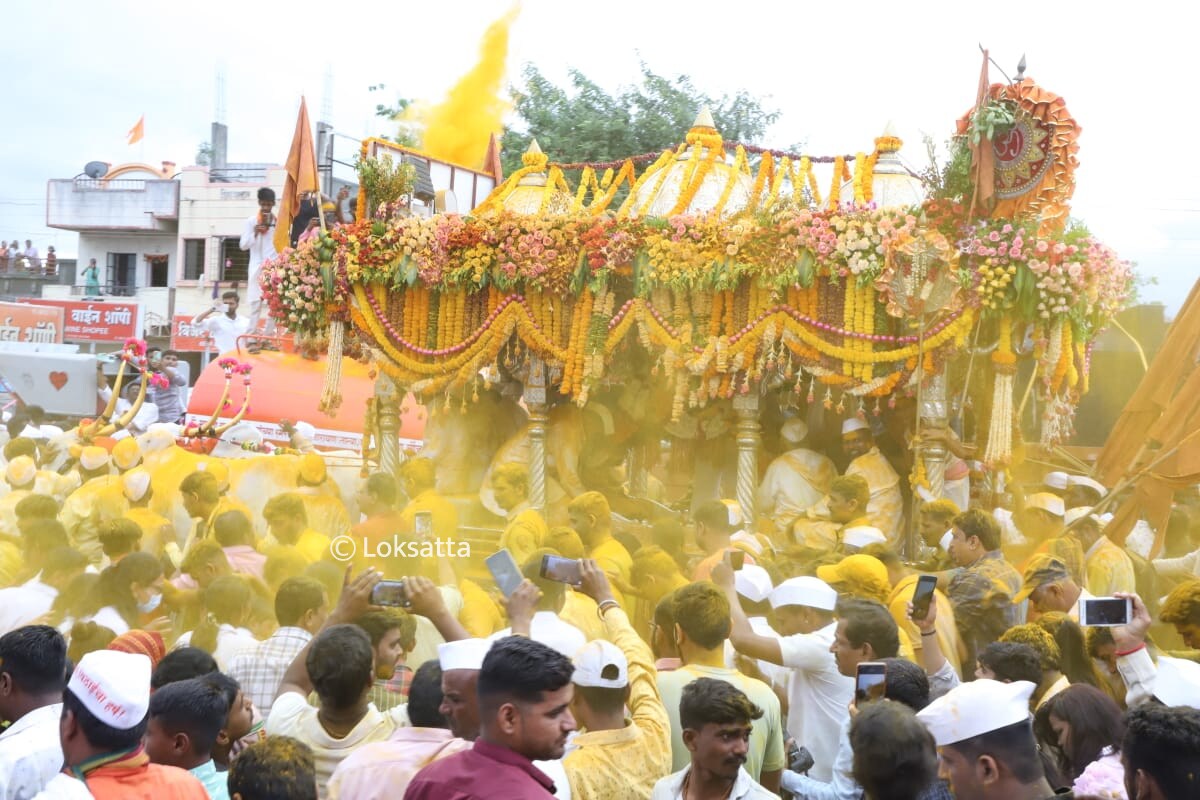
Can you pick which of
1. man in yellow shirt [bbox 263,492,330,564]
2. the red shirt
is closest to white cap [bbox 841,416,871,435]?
man in yellow shirt [bbox 263,492,330,564]

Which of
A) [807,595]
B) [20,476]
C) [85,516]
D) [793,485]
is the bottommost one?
[85,516]

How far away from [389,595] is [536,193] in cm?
825

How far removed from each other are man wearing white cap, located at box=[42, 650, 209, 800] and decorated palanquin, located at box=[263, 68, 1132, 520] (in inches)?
265

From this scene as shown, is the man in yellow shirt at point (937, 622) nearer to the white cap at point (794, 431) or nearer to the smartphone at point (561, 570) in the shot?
the smartphone at point (561, 570)

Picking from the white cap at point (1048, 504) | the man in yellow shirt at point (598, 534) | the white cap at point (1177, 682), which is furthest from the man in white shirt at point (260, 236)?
the white cap at point (1177, 682)

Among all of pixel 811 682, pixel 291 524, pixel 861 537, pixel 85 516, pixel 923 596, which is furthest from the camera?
pixel 85 516

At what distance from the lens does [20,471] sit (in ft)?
32.7

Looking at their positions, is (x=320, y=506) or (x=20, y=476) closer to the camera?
(x=320, y=506)

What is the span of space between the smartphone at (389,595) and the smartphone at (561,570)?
18.3 inches

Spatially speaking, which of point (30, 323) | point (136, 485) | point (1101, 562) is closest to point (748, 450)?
point (1101, 562)

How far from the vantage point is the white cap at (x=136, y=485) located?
9.05 meters

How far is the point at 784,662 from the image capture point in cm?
484

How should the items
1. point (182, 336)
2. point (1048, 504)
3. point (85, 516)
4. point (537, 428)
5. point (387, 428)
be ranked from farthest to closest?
point (182, 336) → point (387, 428) → point (537, 428) → point (85, 516) → point (1048, 504)

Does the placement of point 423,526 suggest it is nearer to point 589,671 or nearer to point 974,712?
point 589,671
